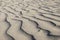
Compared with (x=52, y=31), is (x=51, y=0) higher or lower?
lower

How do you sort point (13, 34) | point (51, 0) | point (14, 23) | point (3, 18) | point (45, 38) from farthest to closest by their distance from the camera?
point (51, 0) < point (3, 18) < point (14, 23) < point (13, 34) < point (45, 38)

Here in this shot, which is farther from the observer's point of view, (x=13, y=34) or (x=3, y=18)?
(x=3, y=18)

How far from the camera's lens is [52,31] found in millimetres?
2244

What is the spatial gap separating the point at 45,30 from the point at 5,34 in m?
0.47

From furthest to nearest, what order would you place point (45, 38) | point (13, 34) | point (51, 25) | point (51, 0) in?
point (51, 0) → point (51, 25) → point (13, 34) → point (45, 38)

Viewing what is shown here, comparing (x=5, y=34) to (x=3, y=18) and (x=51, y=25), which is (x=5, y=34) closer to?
(x=51, y=25)

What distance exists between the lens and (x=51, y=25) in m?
2.46


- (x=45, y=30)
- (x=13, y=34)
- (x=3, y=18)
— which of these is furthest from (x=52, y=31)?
(x=3, y=18)

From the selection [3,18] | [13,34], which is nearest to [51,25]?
[13,34]

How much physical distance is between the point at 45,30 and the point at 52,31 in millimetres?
94

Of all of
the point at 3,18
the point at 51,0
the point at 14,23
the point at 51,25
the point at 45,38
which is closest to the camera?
the point at 45,38

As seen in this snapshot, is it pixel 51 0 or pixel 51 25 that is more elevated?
pixel 51 25

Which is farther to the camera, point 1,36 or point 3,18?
point 3,18

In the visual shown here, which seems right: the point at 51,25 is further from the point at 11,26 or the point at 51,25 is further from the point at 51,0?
the point at 51,0
